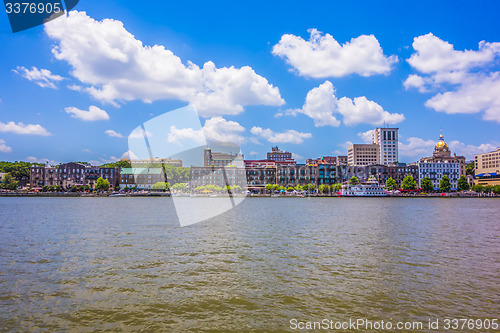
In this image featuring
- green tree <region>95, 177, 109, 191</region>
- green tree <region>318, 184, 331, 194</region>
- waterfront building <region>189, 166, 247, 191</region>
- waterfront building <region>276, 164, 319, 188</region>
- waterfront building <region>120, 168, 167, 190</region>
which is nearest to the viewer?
green tree <region>318, 184, 331, 194</region>

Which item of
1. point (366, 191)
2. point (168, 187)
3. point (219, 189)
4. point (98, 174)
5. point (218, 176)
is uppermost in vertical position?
point (98, 174)

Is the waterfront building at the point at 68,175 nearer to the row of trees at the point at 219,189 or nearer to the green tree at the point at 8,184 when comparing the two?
the green tree at the point at 8,184

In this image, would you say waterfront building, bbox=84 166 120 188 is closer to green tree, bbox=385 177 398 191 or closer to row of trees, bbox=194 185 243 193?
row of trees, bbox=194 185 243 193

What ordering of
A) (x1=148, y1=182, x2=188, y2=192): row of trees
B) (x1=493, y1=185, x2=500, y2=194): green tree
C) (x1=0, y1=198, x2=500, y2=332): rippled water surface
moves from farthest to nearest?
(x1=148, y1=182, x2=188, y2=192): row of trees, (x1=493, y1=185, x2=500, y2=194): green tree, (x1=0, y1=198, x2=500, y2=332): rippled water surface

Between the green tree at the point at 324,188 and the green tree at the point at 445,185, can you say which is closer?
the green tree at the point at 324,188

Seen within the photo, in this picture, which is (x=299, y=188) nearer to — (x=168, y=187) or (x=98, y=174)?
(x=168, y=187)

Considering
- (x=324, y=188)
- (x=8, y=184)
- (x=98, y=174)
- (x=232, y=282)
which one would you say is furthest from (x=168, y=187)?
(x=232, y=282)

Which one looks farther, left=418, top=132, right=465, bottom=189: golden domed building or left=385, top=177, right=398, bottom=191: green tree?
left=418, top=132, right=465, bottom=189: golden domed building

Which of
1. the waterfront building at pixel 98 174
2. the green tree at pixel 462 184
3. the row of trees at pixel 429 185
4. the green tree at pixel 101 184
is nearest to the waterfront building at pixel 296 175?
the row of trees at pixel 429 185

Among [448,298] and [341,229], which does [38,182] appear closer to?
[341,229]

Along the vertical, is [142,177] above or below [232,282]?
above

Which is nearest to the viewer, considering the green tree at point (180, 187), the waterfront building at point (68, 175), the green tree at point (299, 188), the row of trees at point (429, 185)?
the row of trees at point (429, 185)

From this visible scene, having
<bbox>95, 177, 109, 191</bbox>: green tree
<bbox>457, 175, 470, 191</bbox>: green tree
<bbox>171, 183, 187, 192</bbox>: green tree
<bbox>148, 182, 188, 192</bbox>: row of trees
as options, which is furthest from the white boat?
<bbox>95, 177, 109, 191</bbox>: green tree

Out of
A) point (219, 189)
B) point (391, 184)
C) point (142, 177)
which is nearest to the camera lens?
point (219, 189)
